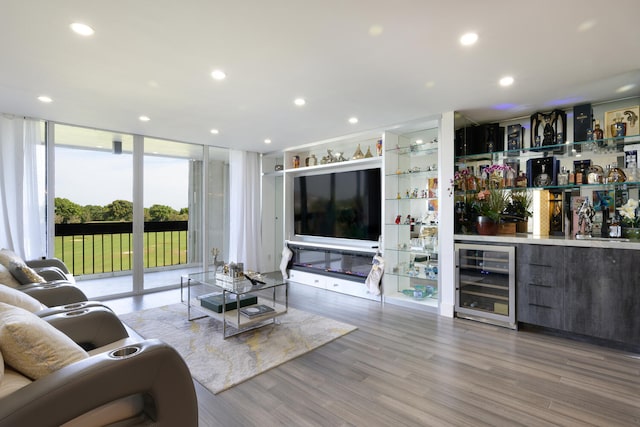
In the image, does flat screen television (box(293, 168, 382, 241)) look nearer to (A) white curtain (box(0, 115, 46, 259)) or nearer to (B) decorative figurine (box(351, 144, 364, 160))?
(B) decorative figurine (box(351, 144, 364, 160))

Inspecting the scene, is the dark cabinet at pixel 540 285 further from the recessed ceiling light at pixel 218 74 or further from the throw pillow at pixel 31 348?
the throw pillow at pixel 31 348

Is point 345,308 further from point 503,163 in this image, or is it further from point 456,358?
point 503,163

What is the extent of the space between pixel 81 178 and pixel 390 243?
448cm

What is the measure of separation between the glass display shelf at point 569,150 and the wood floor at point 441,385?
1936 millimetres

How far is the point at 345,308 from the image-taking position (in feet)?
13.5

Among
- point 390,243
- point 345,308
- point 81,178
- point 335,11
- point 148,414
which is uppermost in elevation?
point 335,11

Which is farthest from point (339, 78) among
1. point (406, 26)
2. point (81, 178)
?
point (81, 178)

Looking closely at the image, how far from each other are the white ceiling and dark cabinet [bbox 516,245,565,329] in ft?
5.28

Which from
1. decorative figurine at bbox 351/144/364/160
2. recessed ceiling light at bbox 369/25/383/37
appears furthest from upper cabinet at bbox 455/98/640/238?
recessed ceiling light at bbox 369/25/383/37

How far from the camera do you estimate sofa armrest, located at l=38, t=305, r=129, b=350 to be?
1.86 metres

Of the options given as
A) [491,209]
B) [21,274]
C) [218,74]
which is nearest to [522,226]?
[491,209]

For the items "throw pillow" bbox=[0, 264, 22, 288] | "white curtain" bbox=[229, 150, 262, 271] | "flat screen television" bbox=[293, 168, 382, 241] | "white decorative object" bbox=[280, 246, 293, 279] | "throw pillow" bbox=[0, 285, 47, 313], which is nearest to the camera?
"throw pillow" bbox=[0, 285, 47, 313]

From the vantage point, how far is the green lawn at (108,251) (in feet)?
15.0

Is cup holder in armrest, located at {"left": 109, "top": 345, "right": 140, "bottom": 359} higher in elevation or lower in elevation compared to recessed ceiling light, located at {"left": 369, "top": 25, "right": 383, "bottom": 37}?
lower
